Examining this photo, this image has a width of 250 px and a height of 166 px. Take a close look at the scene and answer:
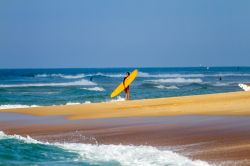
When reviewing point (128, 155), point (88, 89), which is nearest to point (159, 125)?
point (128, 155)

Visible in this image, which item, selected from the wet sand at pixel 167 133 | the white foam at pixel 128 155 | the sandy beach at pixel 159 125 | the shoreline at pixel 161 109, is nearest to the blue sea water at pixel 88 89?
the shoreline at pixel 161 109

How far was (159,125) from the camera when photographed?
12.2 meters

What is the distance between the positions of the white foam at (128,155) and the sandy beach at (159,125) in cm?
26

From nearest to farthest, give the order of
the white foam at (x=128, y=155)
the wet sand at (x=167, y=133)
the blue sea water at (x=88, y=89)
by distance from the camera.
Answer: the white foam at (x=128, y=155) < the wet sand at (x=167, y=133) < the blue sea water at (x=88, y=89)

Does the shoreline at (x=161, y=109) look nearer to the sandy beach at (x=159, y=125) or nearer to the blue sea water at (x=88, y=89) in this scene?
the sandy beach at (x=159, y=125)

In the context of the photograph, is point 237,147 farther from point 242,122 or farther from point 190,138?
point 242,122

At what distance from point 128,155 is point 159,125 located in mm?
3495

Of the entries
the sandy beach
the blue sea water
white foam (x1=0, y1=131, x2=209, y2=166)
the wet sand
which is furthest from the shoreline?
the blue sea water

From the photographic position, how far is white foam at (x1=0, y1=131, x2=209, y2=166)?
8023 mm

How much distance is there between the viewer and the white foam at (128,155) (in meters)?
8.02

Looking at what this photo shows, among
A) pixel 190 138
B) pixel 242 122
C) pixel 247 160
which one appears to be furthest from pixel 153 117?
pixel 247 160

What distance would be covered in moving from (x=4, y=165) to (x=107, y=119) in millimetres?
6121

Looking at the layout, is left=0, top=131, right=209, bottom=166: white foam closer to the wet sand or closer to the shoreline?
the wet sand

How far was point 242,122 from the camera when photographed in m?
11.4
